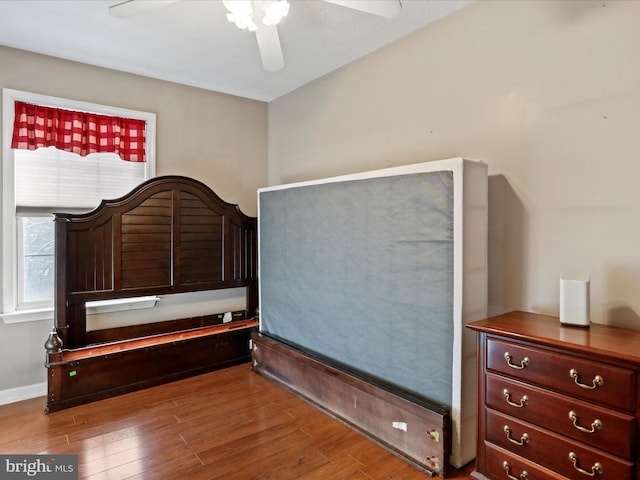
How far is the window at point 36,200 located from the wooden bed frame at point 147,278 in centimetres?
32

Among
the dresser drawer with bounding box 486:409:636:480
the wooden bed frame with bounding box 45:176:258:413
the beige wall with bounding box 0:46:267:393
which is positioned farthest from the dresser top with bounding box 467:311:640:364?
the beige wall with bounding box 0:46:267:393

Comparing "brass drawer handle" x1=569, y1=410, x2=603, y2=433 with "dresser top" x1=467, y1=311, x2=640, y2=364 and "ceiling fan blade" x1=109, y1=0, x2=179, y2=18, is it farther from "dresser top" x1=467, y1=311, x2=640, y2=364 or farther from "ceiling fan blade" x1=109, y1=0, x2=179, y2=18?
"ceiling fan blade" x1=109, y1=0, x2=179, y2=18

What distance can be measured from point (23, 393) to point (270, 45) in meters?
3.18

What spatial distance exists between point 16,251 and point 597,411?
3.78 meters

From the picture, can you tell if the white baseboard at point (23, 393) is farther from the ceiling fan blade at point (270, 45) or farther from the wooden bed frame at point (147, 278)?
the ceiling fan blade at point (270, 45)

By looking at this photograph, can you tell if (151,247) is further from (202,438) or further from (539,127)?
(539,127)

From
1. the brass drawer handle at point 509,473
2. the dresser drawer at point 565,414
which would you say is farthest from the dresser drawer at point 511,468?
the dresser drawer at point 565,414

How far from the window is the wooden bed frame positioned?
0.32 metres

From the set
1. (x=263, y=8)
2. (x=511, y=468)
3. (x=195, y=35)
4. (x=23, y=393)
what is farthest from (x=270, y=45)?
(x=23, y=393)

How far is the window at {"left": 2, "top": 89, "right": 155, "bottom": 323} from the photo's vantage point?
291 centimetres

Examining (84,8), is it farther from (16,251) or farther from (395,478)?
(395,478)

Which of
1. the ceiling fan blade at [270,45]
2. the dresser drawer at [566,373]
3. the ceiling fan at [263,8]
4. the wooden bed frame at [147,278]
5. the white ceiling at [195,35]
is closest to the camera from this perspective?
the dresser drawer at [566,373]
